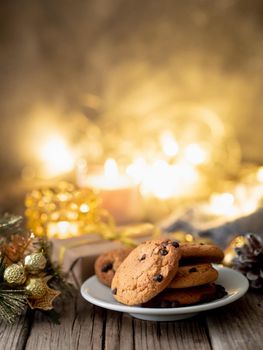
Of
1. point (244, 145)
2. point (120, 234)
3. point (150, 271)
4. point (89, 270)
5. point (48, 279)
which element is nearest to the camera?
point (150, 271)

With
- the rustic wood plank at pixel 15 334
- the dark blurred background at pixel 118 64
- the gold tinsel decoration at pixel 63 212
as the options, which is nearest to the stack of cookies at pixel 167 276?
the rustic wood plank at pixel 15 334

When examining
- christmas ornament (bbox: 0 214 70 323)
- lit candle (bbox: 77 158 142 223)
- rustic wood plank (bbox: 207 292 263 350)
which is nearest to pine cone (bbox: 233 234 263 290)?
rustic wood plank (bbox: 207 292 263 350)

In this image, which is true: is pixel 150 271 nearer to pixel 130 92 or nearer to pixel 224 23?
pixel 130 92

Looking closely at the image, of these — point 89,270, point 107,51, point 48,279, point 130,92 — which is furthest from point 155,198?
point 48,279

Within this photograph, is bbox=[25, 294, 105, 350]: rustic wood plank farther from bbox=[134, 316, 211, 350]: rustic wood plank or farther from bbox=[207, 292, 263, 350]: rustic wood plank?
bbox=[207, 292, 263, 350]: rustic wood plank

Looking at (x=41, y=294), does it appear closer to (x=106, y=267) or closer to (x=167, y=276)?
(x=106, y=267)

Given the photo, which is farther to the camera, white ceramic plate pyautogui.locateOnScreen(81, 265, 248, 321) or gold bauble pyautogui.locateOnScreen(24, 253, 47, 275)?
gold bauble pyautogui.locateOnScreen(24, 253, 47, 275)
